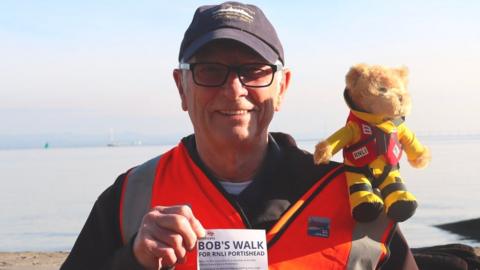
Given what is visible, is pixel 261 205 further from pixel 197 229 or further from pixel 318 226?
pixel 197 229

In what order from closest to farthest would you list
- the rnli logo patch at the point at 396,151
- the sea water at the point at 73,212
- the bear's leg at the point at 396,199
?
the bear's leg at the point at 396,199
the rnli logo patch at the point at 396,151
the sea water at the point at 73,212

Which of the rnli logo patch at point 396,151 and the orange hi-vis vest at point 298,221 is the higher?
the rnli logo patch at point 396,151

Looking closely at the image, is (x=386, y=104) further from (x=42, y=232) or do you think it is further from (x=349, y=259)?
(x=42, y=232)

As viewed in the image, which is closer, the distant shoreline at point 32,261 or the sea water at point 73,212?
the distant shoreline at point 32,261

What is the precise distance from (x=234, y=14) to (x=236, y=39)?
7.7 inches

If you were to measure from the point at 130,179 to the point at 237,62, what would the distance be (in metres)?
0.81

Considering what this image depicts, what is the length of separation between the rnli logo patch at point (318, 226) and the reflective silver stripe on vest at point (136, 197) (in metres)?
0.77

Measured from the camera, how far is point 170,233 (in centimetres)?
246

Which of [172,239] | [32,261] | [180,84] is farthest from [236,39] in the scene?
[32,261]

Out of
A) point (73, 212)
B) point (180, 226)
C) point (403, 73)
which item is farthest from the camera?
point (73, 212)

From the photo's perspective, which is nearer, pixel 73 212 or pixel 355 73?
pixel 355 73

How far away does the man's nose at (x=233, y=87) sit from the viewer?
2.98 meters

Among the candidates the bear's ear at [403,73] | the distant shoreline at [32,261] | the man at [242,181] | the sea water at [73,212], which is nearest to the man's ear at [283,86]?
the man at [242,181]

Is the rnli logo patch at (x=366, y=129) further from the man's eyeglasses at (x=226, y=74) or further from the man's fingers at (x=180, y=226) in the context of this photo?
the man's fingers at (x=180, y=226)
